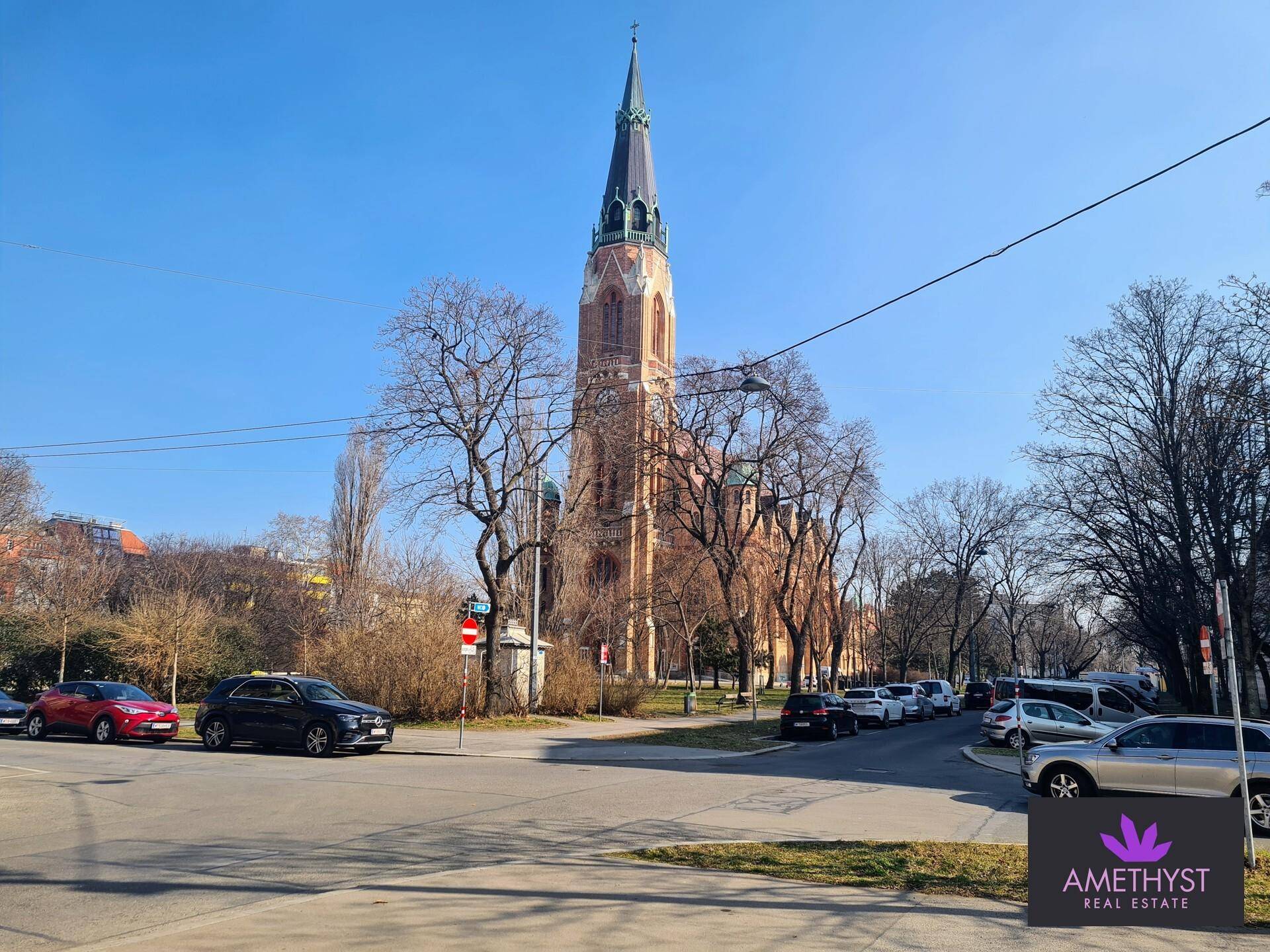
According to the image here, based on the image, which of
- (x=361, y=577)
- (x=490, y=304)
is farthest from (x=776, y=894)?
(x=361, y=577)

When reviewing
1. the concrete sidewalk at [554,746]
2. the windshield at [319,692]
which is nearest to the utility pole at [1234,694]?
the concrete sidewalk at [554,746]

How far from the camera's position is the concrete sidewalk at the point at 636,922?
19.1 feet

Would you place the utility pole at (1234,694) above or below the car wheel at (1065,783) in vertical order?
above

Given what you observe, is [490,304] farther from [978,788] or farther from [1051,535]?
[1051,535]

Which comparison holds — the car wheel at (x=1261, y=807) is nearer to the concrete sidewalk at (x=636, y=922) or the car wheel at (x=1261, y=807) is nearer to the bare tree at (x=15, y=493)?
the concrete sidewalk at (x=636, y=922)

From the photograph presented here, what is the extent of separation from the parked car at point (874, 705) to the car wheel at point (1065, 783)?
1940 centimetres

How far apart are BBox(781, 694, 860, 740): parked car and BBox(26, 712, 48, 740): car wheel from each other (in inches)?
782

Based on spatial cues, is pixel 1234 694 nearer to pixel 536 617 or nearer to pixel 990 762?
pixel 990 762

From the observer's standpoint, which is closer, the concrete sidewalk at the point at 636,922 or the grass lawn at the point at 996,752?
the concrete sidewalk at the point at 636,922

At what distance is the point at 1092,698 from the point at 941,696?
39.5 feet

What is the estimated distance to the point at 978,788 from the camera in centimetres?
1578

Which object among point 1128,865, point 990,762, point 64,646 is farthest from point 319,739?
point 64,646

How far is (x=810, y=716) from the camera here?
27219 millimetres

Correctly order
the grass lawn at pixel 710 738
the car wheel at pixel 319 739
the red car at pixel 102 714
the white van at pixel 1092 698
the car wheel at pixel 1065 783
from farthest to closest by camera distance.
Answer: the white van at pixel 1092 698 < the grass lawn at pixel 710 738 < the red car at pixel 102 714 < the car wheel at pixel 319 739 < the car wheel at pixel 1065 783
